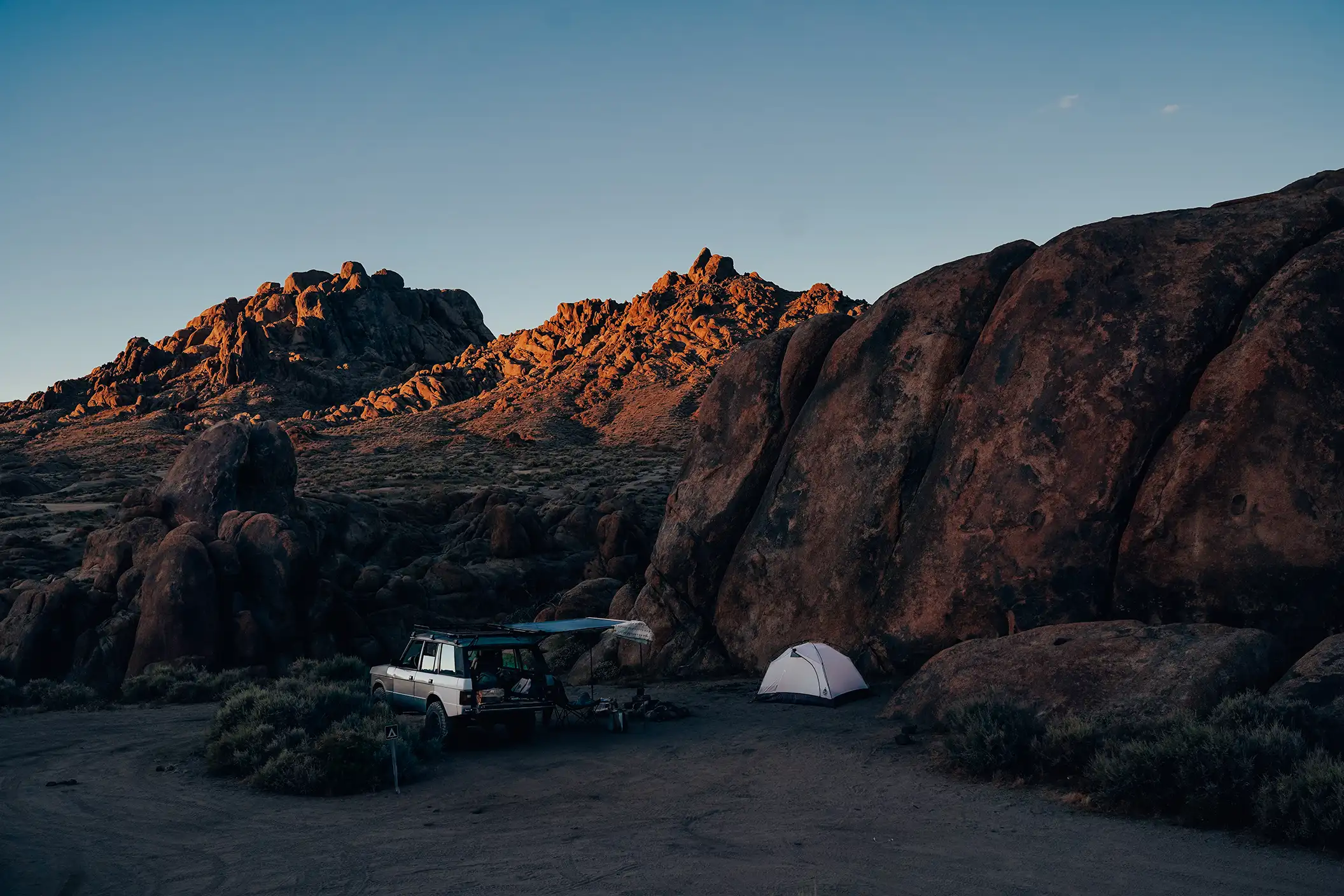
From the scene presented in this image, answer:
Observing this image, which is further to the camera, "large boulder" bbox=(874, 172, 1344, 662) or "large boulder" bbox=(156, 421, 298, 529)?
"large boulder" bbox=(156, 421, 298, 529)

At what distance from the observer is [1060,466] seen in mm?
19406

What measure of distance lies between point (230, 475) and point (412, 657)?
1533cm

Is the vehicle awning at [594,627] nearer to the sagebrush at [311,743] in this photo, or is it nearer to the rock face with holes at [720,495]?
the sagebrush at [311,743]

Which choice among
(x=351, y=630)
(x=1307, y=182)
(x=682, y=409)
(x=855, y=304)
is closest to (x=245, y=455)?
(x=351, y=630)

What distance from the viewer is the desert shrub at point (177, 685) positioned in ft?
77.8

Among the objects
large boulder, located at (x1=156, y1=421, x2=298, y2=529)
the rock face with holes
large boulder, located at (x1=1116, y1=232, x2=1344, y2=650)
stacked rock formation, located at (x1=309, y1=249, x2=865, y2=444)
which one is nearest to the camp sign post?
the rock face with holes

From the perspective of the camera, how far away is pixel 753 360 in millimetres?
26703

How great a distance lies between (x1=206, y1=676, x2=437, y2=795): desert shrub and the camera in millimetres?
14852

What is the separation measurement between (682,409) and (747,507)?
5801 cm

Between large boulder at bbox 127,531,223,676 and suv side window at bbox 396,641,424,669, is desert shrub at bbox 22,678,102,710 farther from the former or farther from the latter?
suv side window at bbox 396,641,424,669

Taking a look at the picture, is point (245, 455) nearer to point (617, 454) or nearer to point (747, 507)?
point (747, 507)

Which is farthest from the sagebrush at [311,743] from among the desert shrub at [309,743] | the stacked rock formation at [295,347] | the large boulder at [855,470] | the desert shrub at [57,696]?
the stacked rock formation at [295,347]

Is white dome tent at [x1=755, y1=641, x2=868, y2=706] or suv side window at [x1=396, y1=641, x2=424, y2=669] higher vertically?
suv side window at [x1=396, y1=641, x2=424, y2=669]

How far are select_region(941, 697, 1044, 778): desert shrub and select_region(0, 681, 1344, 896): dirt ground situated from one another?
0.41 metres
